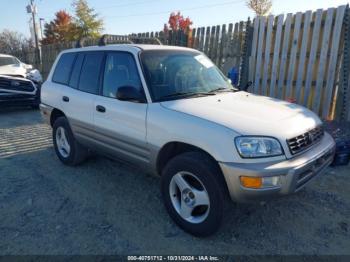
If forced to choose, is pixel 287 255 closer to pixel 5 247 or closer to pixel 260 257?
pixel 260 257

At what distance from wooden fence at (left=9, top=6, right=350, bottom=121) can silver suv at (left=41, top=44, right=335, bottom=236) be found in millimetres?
2754

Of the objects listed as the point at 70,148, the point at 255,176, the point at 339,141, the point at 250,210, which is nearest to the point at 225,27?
the point at 339,141

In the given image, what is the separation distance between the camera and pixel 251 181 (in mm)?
2500

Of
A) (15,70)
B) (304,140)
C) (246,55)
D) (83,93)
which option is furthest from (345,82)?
(15,70)

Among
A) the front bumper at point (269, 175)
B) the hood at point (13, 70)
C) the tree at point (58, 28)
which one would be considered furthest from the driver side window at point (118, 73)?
the tree at point (58, 28)

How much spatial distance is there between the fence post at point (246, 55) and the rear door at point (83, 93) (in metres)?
4.48

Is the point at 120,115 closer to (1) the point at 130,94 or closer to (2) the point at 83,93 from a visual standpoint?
(1) the point at 130,94

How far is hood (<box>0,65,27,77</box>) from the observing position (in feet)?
31.3

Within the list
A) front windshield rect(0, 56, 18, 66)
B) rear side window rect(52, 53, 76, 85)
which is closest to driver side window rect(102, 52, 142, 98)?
rear side window rect(52, 53, 76, 85)

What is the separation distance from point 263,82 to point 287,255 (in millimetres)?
5406

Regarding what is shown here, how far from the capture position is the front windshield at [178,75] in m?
3.38

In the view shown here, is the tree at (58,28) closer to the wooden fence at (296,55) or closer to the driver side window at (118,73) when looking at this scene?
the wooden fence at (296,55)

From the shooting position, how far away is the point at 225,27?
26.5 feet

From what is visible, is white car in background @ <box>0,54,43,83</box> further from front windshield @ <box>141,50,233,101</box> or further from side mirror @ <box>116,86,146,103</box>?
side mirror @ <box>116,86,146,103</box>
